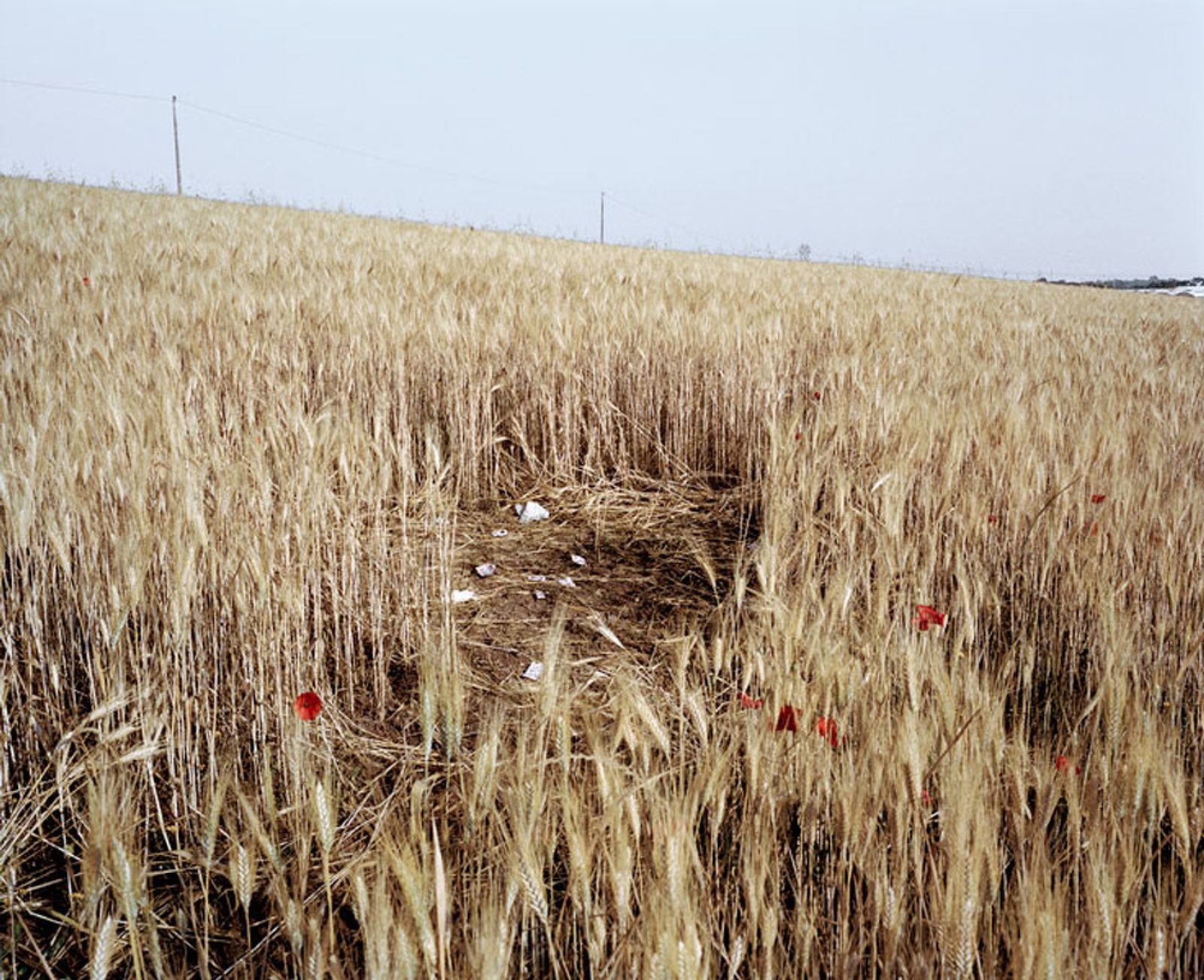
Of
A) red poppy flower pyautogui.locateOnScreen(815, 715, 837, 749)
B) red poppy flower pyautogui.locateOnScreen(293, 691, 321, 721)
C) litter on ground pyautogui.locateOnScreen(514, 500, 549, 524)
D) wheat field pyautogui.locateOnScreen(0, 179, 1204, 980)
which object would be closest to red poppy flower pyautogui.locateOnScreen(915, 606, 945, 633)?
wheat field pyautogui.locateOnScreen(0, 179, 1204, 980)

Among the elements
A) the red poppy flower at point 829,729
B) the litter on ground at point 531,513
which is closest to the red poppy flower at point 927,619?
the red poppy flower at point 829,729

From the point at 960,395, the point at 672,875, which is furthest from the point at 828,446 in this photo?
the point at 672,875

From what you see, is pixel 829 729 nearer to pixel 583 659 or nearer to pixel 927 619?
pixel 927 619

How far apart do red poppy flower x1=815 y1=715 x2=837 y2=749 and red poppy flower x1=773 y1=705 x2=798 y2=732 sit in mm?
26

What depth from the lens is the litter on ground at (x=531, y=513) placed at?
91.7 inches

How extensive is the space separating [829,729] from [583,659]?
0.65 meters

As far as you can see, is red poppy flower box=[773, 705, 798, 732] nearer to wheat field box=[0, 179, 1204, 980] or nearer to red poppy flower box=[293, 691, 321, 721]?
wheat field box=[0, 179, 1204, 980]

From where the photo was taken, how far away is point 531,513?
2336 mm

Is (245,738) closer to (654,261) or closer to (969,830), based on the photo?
(969,830)

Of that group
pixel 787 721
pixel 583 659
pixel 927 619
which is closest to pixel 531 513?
pixel 583 659

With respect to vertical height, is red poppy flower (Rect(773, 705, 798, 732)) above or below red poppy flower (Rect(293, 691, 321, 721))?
above

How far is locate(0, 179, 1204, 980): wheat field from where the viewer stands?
0.74 meters

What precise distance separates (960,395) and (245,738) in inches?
86.6

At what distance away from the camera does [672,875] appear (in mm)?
646
